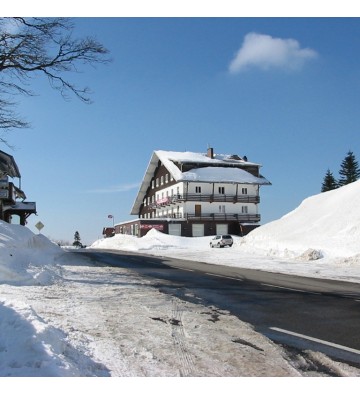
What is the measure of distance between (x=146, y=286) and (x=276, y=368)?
27.5 feet

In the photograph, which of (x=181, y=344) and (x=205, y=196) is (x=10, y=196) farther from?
(x=181, y=344)

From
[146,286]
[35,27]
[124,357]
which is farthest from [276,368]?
[35,27]

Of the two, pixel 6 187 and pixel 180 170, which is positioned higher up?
pixel 180 170

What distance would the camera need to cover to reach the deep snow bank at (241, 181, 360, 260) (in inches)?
1090

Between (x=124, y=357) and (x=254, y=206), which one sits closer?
(x=124, y=357)

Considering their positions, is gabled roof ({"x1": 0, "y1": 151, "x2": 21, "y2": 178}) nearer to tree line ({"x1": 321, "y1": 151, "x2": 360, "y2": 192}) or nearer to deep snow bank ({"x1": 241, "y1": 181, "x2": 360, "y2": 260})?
deep snow bank ({"x1": 241, "y1": 181, "x2": 360, "y2": 260})

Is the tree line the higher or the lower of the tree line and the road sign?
the higher

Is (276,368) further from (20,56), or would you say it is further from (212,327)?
(20,56)

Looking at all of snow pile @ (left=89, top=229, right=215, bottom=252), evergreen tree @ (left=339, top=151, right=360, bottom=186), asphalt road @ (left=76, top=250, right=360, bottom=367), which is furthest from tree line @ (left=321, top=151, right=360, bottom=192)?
asphalt road @ (left=76, top=250, right=360, bottom=367)

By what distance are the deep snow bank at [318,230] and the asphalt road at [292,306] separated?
12174mm

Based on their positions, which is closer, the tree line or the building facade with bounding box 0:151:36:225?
the building facade with bounding box 0:151:36:225

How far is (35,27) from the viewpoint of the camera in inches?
604

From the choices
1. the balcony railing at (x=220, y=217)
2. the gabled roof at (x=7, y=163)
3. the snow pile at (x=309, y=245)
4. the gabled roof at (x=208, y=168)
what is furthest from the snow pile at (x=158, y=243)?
the gabled roof at (x=7, y=163)

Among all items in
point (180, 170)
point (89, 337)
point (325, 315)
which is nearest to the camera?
point (89, 337)
